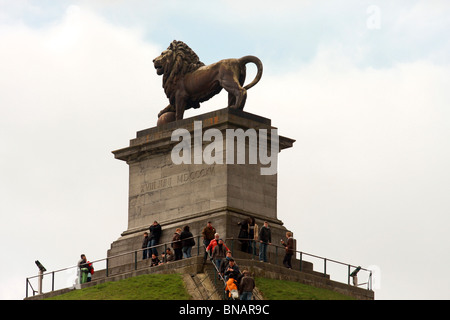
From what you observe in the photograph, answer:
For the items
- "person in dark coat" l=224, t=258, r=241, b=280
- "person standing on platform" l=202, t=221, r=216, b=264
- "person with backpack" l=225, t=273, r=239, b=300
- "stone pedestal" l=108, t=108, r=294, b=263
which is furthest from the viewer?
"stone pedestal" l=108, t=108, r=294, b=263

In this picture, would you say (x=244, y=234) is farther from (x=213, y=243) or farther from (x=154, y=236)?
(x=154, y=236)

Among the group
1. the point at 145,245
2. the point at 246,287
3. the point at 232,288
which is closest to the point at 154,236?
the point at 145,245

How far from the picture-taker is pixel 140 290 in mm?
68125

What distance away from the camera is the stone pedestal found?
240 ft

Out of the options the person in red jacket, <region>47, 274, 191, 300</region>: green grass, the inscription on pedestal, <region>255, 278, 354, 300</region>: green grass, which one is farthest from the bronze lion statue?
<region>47, 274, 191, 300</region>: green grass

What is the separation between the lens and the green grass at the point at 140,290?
67.2 meters

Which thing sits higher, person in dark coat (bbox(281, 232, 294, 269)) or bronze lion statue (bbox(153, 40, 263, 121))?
bronze lion statue (bbox(153, 40, 263, 121))

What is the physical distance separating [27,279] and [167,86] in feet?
32.7

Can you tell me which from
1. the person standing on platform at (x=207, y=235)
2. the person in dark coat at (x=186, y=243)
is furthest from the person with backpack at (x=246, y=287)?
the person in dark coat at (x=186, y=243)

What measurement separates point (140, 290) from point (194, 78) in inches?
466

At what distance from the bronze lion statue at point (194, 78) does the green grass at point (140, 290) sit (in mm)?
8994

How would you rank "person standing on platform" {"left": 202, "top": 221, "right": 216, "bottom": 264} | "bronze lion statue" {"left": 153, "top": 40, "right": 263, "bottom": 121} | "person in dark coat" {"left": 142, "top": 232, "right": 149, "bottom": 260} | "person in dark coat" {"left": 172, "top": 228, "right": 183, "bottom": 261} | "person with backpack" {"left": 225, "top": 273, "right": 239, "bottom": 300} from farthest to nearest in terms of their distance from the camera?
1. "bronze lion statue" {"left": 153, "top": 40, "right": 263, "bottom": 121}
2. "person in dark coat" {"left": 142, "top": 232, "right": 149, "bottom": 260}
3. "person in dark coat" {"left": 172, "top": 228, "right": 183, "bottom": 261}
4. "person standing on platform" {"left": 202, "top": 221, "right": 216, "bottom": 264}
5. "person with backpack" {"left": 225, "top": 273, "right": 239, "bottom": 300}

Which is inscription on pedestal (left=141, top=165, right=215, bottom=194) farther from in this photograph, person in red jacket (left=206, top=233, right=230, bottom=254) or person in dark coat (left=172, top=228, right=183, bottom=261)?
person in red jacket (left=206, top=233, right=230, bottom=254)

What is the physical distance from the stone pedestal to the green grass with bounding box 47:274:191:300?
392 centimetres
